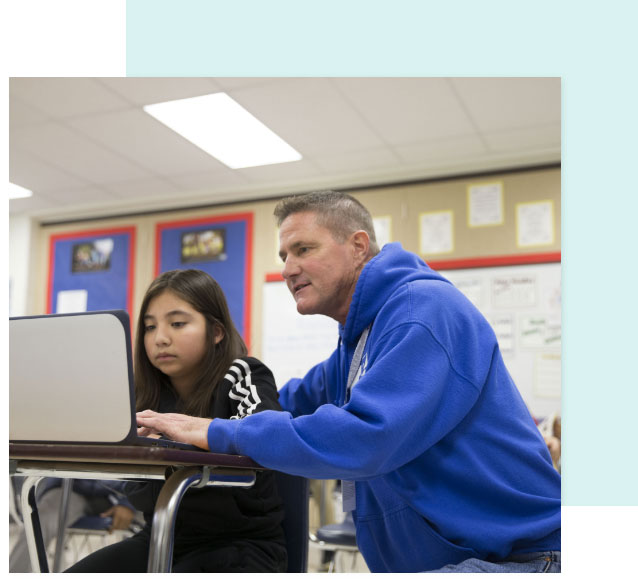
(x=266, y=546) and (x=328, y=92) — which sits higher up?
(x=328, y=92)

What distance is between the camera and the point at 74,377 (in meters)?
0.88

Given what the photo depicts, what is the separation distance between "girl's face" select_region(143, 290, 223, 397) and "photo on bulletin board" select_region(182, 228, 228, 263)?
3.23 m

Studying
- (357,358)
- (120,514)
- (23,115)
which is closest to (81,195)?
(23,115)

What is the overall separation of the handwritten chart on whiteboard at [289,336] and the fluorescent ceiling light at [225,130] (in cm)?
93

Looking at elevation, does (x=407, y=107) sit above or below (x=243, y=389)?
above

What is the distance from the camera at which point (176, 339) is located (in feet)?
5.01

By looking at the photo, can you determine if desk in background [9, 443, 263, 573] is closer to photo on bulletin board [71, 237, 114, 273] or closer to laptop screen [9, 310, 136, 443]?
laptop screen [9, 310, 136, 443]

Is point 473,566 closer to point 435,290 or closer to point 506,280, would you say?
point 435,290

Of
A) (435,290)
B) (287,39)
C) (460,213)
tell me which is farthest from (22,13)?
(460,213)

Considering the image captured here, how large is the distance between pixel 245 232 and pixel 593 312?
11.5 ft

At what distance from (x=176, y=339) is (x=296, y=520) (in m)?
0.48

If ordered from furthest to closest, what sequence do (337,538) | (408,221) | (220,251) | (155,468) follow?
(220,251) < (408,221) < (337,538) < (155,468)

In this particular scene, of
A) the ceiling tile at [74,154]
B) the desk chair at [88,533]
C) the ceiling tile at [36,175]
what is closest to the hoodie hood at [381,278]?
the desk chair at [88,533]

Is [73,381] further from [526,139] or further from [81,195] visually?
[81,195]
